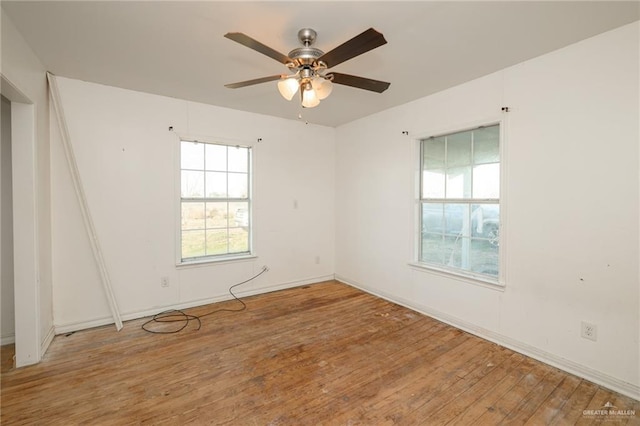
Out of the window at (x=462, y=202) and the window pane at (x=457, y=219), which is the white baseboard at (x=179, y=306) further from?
the window pane at (x=457, y=219)

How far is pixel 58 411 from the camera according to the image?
179 cm

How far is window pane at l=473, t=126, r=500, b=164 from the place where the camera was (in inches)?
109

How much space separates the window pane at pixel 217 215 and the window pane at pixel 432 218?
8.56ft

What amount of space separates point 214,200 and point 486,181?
10.6 feet

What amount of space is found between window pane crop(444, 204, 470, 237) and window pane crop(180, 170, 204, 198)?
3.05 m

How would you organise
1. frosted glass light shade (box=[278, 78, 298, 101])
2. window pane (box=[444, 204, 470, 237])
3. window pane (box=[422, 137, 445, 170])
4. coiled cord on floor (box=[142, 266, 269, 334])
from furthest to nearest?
window pane (box=[422, 137, 445, 170])
window pane (box=[444, 204, 470, 237])
coiled cord on floor (box=[142, 266, 269, 334])
frosted glass light shade (box=[278, 78, 298, 101])

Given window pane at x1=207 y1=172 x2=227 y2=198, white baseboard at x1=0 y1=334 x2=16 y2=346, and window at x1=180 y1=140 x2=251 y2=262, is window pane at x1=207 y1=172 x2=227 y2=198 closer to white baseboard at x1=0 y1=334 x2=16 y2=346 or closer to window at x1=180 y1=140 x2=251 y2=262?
window at x1=180 y1=140 x2=251 y2=262

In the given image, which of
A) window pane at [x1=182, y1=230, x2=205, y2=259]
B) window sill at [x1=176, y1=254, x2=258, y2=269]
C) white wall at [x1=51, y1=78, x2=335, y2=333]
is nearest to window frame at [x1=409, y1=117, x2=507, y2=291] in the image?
white wall at [x1=51, y1=78, x2=335, y2=333]

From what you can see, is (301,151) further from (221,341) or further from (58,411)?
(58,411)

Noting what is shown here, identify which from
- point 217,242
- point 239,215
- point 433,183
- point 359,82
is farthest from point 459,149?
point 217,242

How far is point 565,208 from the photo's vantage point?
7.37ft

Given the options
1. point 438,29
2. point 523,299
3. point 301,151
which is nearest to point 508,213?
point 523,299

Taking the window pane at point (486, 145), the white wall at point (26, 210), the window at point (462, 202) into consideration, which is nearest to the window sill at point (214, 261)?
the white wall at point (26, 210)

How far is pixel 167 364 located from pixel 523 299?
3.13 meters
